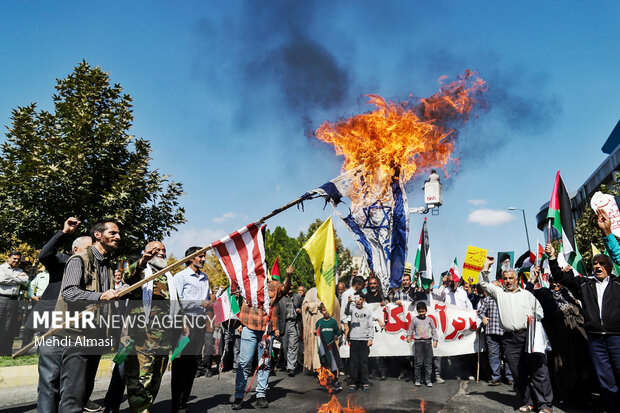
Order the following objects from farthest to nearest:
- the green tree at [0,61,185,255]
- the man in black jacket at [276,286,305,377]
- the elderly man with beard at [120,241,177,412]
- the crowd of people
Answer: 1. the green tree at [0,61,185,255]
2. the man in black jacket at [276,286,305,377]
3. the elderly man with beard at [120,241,177,412]
4. the crowd of people

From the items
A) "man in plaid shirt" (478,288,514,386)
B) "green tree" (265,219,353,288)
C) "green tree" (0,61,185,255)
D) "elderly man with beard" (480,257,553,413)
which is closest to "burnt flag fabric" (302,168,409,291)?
"man in plaid shirt" (478,288,514,386)

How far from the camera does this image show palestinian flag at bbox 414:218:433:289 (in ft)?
42.1

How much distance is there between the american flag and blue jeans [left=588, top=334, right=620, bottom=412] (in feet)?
14.5

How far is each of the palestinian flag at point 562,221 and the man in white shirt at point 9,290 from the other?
32.7ft

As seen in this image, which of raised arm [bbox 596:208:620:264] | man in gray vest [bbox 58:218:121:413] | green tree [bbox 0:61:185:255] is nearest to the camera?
man in gray vest [bbox 58:218:121:413]

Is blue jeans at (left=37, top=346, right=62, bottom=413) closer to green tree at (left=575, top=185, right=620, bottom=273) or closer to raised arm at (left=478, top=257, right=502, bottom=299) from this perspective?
raised arm at (left=478, top=257, right=502, bottom=299)

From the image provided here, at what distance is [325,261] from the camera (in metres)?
7.12

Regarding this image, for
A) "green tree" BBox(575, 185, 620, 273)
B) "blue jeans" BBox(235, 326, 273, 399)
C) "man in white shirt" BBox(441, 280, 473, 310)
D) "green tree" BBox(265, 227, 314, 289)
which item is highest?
"green tree" BBox(265, 227, 314, 289)

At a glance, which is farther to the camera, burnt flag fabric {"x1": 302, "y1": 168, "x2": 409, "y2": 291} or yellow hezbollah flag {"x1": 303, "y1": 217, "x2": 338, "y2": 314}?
burnt flag fabric {"x1": 302, "y1": 168, "x2": 409, "y2": 291}

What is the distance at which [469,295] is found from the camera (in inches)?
485

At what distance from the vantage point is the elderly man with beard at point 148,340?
5.21m

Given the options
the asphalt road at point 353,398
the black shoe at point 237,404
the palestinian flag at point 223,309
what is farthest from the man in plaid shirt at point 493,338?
the palestinian flag at point 223,309

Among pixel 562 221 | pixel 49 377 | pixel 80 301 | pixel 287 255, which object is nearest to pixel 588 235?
pixel 562 221

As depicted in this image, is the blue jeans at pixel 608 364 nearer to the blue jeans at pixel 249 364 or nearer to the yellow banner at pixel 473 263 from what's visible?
the blue jeans at pixel 249 364
